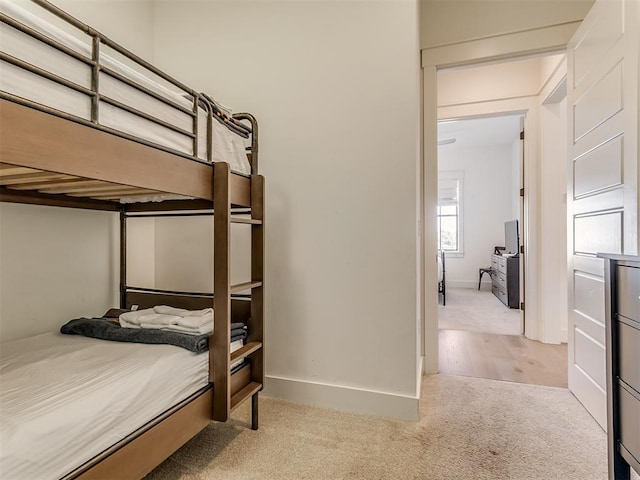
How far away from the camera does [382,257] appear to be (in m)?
1.90

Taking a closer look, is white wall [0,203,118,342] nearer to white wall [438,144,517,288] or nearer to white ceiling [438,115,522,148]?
white ceiling [438,115,522,148]

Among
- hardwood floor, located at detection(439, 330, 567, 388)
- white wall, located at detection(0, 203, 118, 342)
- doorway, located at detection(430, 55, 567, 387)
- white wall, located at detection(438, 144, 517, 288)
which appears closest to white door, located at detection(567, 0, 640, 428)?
hardwood floor, located at detection(439, 330, 567, 388)

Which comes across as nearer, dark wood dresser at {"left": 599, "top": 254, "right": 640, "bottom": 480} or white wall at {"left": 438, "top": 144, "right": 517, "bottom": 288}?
dark wood dresser at {"left": 599, "top": 254, "right": 640, "bottom": 480}

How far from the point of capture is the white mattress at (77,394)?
2.69 ft

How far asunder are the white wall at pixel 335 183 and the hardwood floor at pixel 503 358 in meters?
1.03

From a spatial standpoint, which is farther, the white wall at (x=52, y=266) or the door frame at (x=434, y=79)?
the door frame at (x=434, y=79)

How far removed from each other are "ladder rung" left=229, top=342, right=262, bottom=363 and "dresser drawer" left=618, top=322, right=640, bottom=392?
146cm

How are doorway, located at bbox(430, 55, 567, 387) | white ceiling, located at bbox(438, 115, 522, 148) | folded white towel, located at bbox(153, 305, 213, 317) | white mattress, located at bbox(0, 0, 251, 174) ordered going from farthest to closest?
white ceiling, located at bbox(438, 115, 522, 148) → doorway, located at bbox(430, 55, 567, 387) → folded white towel, located at bbox(153, 305, 213, 317) → white mattress, located at bbox(0, 0, 251, 174)

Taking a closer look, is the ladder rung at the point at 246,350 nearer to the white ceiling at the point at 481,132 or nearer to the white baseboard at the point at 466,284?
the white ceiling at the point at 481,132

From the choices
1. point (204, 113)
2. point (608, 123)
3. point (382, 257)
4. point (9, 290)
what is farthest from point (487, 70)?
point (9, 290)

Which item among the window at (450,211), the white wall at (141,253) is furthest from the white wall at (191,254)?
the window at (450,211)

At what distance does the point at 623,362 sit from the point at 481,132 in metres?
5.18

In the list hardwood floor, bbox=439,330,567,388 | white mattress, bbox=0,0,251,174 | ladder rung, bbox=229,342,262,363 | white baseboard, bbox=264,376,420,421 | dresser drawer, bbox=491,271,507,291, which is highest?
white mattress, bbox=0,0,251,174

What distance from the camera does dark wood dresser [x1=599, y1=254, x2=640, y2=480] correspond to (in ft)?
3.45
